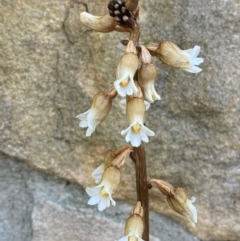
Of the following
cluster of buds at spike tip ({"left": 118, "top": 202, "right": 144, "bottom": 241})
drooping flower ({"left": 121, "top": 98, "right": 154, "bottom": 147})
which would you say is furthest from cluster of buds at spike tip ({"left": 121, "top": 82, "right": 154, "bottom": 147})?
cluster of buds at spike tip ({"left": 118, "top": 202, "right": 144, "bottom": 241})

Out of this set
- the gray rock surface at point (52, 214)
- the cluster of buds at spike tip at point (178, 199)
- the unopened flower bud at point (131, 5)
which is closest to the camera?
the unopened flower bud at point (131, 5)

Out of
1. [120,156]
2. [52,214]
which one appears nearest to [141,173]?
[120,156]

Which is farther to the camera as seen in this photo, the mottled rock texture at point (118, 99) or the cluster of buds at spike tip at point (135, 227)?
the mottled rock texture at point (118, 99)

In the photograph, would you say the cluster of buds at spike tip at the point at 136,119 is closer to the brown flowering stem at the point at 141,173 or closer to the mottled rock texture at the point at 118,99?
the brown flowering stem at the point at 141,173

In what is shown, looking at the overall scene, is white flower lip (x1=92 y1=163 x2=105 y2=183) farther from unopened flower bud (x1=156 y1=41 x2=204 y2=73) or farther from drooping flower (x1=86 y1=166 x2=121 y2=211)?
unopened flower bud (x1=156 y1=41 x2=204 y2=73)

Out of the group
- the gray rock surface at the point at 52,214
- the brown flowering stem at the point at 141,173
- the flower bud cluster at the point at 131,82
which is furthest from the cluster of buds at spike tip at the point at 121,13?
the gray rock surface at the point at 52,214
